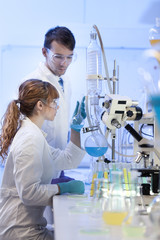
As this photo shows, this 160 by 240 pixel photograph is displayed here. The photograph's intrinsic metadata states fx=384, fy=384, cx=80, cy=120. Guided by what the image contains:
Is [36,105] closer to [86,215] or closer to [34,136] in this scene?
[34,136]

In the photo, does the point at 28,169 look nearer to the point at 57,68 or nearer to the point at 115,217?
the point at 115,217

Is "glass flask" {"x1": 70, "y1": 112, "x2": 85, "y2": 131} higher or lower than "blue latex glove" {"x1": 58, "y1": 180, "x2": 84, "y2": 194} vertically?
higher

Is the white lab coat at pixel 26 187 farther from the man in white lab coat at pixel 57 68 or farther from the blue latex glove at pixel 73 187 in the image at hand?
the man in white lab coat at pixel 57 68

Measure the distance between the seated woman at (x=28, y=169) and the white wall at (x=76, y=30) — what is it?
9.11 ft

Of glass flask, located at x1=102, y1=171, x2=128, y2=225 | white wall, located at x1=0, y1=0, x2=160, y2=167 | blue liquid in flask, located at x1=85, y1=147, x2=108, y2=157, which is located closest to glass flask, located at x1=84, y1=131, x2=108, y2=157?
blue liquid in flask, located at x1=85, y1=147, x2=108, y2=157

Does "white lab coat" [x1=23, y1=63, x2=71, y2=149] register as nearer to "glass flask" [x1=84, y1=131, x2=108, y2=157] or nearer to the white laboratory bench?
"glass flask" [x1=84, y1=131, x2=108, y2=157]

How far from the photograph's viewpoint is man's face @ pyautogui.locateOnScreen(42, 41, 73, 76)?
2889 millimetres

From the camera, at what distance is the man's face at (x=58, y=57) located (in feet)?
9.48

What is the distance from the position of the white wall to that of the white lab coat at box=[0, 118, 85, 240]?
119 inches

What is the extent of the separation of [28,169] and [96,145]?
47cm

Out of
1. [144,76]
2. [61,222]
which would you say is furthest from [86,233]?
[144,76]

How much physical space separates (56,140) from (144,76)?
1.78 meters

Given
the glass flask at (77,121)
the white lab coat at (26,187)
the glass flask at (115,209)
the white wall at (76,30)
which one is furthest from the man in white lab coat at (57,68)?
the white wall at (76,30)

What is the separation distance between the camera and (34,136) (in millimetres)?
2021
